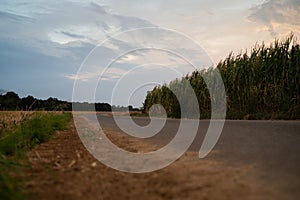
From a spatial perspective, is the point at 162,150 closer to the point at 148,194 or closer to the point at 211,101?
the point at 148,194

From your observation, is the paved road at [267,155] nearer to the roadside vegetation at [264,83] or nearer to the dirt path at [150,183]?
the dirt path at [150,183]

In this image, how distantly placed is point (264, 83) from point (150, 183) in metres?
9.94

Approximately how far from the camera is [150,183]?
2799mm

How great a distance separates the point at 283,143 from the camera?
4629 mm

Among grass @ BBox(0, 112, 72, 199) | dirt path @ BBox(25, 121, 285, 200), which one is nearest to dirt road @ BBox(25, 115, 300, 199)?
dirt path @ BBox(25, 121, 285, 200)

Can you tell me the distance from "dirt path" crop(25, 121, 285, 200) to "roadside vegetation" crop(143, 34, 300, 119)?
755 cm

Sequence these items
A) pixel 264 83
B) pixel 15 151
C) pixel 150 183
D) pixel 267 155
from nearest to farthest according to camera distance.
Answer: pixel 150 183 < pixel 267 155 < pixel 15 151 < pixel 264 83

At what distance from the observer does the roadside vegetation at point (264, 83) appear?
10789mm

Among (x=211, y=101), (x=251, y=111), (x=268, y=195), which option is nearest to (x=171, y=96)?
(x=211, y=101)

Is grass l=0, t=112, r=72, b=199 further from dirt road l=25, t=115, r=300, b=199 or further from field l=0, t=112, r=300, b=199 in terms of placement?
dirt road l=25, t=115, r=300, b=199

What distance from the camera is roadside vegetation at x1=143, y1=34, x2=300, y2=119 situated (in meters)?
10.8

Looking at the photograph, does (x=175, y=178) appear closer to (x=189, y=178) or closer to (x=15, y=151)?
(x=189, y=178)

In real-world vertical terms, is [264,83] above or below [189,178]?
above

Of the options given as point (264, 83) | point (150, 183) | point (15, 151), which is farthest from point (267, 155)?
point (264, 83)
